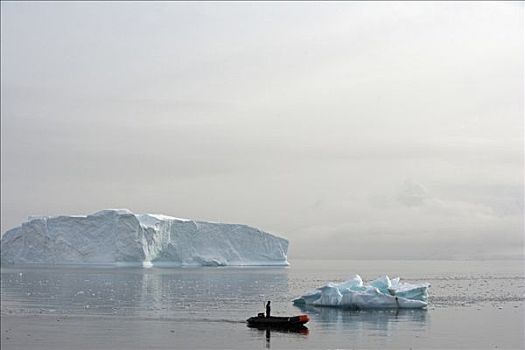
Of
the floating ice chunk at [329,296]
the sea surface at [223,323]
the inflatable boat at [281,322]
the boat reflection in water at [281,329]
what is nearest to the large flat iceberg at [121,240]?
the sea surface at [223,323]

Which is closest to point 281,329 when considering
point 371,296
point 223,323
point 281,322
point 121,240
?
point 281,322

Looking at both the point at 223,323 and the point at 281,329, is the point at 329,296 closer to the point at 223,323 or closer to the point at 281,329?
the point at 223,323

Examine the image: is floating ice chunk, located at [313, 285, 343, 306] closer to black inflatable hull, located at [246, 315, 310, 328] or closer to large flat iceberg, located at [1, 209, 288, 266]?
black inflatable hull, located at [246, 315, 310, 328]

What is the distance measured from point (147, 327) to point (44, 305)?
9.30 metres

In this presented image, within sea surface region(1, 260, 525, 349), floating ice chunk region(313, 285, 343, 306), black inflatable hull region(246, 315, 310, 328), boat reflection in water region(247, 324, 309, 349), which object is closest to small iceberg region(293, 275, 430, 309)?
floating ice chunk region(313, 285, 343, 306)

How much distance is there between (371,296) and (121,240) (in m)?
45.3

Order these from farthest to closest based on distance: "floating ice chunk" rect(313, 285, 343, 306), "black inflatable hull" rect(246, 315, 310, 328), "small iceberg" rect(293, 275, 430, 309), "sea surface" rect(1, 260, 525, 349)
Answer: "floating ice chunk" rect(313, 285, 343, 306) < "small iceberg" rect(293, 275, 430, 309) < "black inflatable hull" rect(246, 315, 310, 328) < "sea surface" rect(1, 260, 525, 349)

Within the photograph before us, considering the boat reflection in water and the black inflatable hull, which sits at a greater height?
the black inflatable hull

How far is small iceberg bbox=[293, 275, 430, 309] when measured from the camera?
30.1m

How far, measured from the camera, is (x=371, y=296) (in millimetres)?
30172

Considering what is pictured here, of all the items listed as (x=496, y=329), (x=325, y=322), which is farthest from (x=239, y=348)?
(x=496, y=329)

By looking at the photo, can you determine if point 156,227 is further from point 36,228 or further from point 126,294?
point 126,294

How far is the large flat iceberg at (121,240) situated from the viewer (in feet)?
235

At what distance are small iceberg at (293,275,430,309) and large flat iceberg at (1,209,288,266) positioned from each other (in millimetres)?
41121
